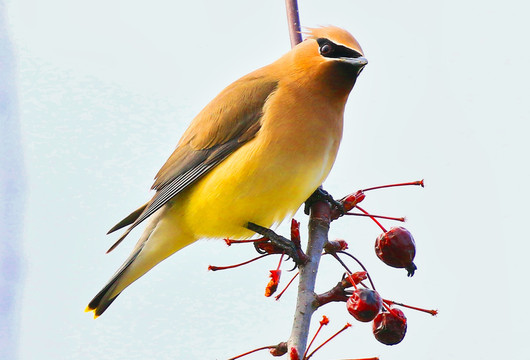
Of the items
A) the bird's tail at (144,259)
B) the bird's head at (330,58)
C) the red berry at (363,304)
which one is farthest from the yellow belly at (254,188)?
the red berry at (363,304)

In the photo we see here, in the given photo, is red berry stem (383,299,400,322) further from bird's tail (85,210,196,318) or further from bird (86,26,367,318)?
bird's tail (85,210,196,318)

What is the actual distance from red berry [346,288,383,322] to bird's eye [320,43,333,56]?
152 centimetres

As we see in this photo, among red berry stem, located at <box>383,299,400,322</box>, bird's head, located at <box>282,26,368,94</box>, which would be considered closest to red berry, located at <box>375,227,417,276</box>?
red berry stem, located at <box>383,299,400,322</box>

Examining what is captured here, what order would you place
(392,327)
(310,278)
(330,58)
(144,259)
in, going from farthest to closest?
(144,259)
(330,58)
(392,327)
(310,278)

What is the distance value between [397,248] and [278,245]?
469 mm

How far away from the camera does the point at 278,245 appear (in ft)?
10.0

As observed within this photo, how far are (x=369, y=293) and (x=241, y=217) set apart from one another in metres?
1.27

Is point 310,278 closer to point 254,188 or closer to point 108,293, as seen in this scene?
point 254,188

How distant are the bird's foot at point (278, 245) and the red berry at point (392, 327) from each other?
0.42 metres

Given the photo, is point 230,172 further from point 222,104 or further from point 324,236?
point 324,236

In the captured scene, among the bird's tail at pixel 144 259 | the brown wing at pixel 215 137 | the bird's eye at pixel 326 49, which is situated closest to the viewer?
the bird's eye at pixel 326 49

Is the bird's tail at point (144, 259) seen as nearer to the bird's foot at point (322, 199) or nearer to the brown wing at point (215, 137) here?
the brown wing at point (215, 137)

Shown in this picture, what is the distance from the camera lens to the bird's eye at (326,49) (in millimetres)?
3732

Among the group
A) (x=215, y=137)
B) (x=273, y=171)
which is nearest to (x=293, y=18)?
(x=273, y=171)
